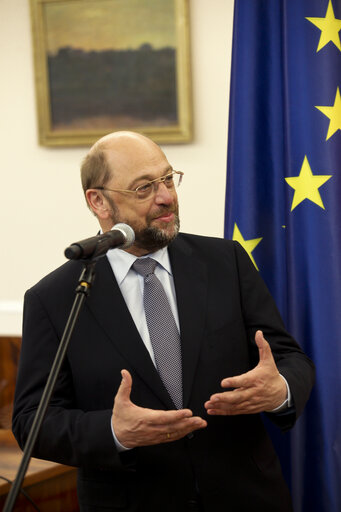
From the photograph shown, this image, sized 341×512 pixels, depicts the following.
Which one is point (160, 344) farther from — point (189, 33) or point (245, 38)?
point (189, 33)

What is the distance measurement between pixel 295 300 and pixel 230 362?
57 cm

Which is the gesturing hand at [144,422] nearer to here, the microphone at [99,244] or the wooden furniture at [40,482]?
the microphone at [99,244]

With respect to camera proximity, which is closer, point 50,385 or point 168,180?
point 50,385

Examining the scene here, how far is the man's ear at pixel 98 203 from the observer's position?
2260 mm

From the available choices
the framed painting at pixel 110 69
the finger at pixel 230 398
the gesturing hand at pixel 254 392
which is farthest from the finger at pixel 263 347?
the framed painting at pixel 110 69

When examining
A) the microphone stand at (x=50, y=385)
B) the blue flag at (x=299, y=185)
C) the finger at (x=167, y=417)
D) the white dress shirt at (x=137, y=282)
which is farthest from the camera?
the blue flag at (x=299, y=185)

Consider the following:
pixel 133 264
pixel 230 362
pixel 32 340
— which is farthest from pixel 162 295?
pixel 32 340

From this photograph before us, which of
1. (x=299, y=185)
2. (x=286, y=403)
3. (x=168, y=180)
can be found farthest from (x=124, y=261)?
(x=299, y=185)

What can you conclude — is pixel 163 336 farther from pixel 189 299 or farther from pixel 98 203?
pixel 98 203

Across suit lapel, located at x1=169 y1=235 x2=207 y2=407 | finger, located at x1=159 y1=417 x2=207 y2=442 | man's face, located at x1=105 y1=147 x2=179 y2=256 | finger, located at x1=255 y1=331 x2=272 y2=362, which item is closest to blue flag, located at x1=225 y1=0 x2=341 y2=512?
suit lapel, located at x1=169 y1=235 x2=207 y2=407

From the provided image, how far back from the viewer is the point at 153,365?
2055mm

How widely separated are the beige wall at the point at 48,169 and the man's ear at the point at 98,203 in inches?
46.6

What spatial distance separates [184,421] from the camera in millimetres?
1732

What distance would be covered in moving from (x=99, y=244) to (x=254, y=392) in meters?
0.66
